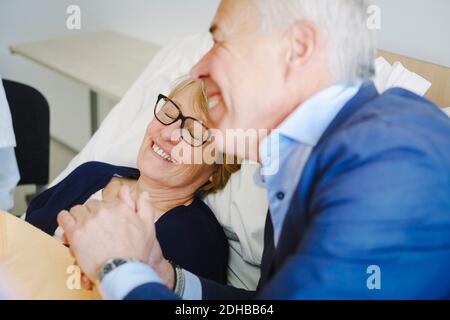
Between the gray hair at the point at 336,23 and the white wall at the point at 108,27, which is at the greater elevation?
the gray hair at the point at 336,23

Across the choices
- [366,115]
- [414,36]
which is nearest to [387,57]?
[414,36]

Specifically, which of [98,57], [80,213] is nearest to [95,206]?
[80,213]

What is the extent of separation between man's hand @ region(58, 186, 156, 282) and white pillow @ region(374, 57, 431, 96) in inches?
26.0

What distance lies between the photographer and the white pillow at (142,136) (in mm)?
1307

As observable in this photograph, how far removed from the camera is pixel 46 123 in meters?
1.76

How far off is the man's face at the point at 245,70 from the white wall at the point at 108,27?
0.80 m

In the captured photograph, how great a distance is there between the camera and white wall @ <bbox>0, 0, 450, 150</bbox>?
146cm

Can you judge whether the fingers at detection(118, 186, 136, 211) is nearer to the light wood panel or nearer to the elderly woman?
the elderly woman

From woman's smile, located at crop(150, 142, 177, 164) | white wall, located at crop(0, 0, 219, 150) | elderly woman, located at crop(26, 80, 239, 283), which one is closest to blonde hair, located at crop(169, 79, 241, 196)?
elderly woman, located at crop(26, 80, 239, 283)

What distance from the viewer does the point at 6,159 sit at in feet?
5.16

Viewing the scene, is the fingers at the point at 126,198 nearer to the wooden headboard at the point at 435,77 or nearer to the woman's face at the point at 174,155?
the woman's face at the point at 174,155

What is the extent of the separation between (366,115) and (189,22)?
60.8 inches

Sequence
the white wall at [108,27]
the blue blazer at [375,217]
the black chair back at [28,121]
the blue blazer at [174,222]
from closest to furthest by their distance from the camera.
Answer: the blue blazer at [375,217]
the blue blazer at [174,222]
the white wall at [108,27]
the black chair back at [28,121]

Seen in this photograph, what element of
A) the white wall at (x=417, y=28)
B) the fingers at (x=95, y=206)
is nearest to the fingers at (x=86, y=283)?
the fingers at (x=95, y=206)
